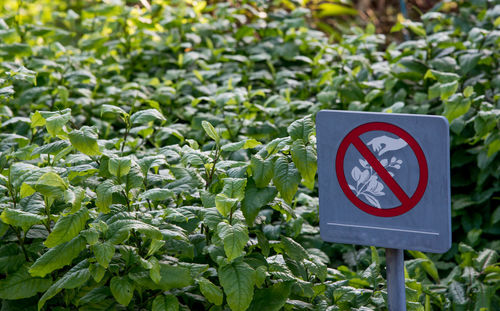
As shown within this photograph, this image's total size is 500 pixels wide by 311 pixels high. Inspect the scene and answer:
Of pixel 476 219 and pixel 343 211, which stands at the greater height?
pixel 343 211

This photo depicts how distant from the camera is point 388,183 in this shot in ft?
5.67

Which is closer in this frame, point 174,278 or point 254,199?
point 174,278

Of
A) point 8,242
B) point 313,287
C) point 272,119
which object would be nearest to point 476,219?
point 272,119

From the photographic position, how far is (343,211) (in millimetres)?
1804

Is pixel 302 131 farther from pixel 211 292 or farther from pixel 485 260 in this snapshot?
pixel 485 260

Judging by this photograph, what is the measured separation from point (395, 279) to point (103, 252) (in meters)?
0.87

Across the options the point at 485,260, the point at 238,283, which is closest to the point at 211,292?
the point at 238,283

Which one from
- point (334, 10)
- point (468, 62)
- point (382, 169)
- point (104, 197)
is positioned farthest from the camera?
point (334, 10)

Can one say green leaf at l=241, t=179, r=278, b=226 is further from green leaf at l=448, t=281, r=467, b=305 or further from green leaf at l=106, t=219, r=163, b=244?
green leaf at l=448, t=281, r=467, b=305

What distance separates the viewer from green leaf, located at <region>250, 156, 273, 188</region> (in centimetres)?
207

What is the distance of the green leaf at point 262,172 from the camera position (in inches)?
81.4

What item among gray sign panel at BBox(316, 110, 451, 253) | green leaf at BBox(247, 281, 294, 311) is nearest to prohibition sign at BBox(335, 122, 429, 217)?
gray sign panel at BBox(316, 110, 451, 253)

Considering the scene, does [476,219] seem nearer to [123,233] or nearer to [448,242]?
[448,242]

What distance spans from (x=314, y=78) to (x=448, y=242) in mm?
2571
